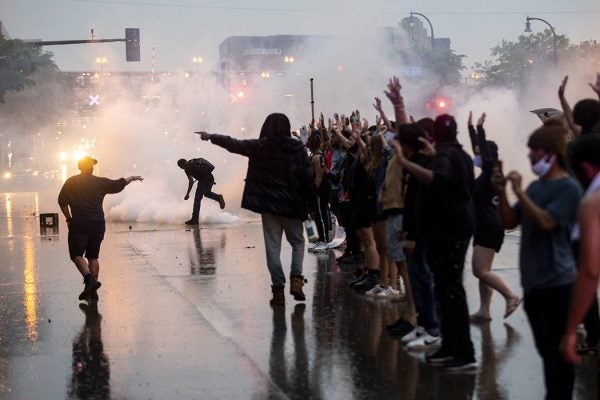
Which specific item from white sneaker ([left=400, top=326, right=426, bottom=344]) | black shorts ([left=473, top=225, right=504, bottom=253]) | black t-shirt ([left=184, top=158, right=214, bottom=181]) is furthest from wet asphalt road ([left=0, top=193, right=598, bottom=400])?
black t-shirt ([left=184, top=158, right=214, bottom=181])

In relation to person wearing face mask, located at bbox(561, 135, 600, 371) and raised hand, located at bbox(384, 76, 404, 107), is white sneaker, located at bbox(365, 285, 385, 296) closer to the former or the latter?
raised hand, located at bbox(384, 76, 404, 107)

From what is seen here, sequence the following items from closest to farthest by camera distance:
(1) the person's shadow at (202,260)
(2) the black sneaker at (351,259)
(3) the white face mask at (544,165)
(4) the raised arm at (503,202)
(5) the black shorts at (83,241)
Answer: (3) the white face mask at (544,165) < (4) the raised arm at (503,202) < (5) the black shorts at (83,241) < (1) the person's shadow at (202,260) < (2) the black sneaker at (351,259)

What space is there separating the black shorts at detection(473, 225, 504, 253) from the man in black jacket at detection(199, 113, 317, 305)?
2.04 metres

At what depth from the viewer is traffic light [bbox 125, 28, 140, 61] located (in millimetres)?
34625

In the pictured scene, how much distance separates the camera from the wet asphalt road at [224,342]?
271 inches

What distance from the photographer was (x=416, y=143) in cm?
791

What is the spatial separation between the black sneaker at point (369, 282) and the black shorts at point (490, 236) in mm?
2462

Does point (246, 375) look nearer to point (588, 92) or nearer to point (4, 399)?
point (4, 399)

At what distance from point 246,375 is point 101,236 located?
4.69m

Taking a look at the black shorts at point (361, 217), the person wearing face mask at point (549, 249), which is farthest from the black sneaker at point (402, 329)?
the person wearing face mask at point (549, 249)

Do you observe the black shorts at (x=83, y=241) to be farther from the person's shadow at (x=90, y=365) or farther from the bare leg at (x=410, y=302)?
the bare leg at (x=410, y=302)

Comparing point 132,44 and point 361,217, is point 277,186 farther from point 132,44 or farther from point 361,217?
point 132,44

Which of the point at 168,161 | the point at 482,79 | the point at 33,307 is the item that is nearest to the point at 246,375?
the point at 33,307

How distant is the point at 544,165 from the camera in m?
5.14
